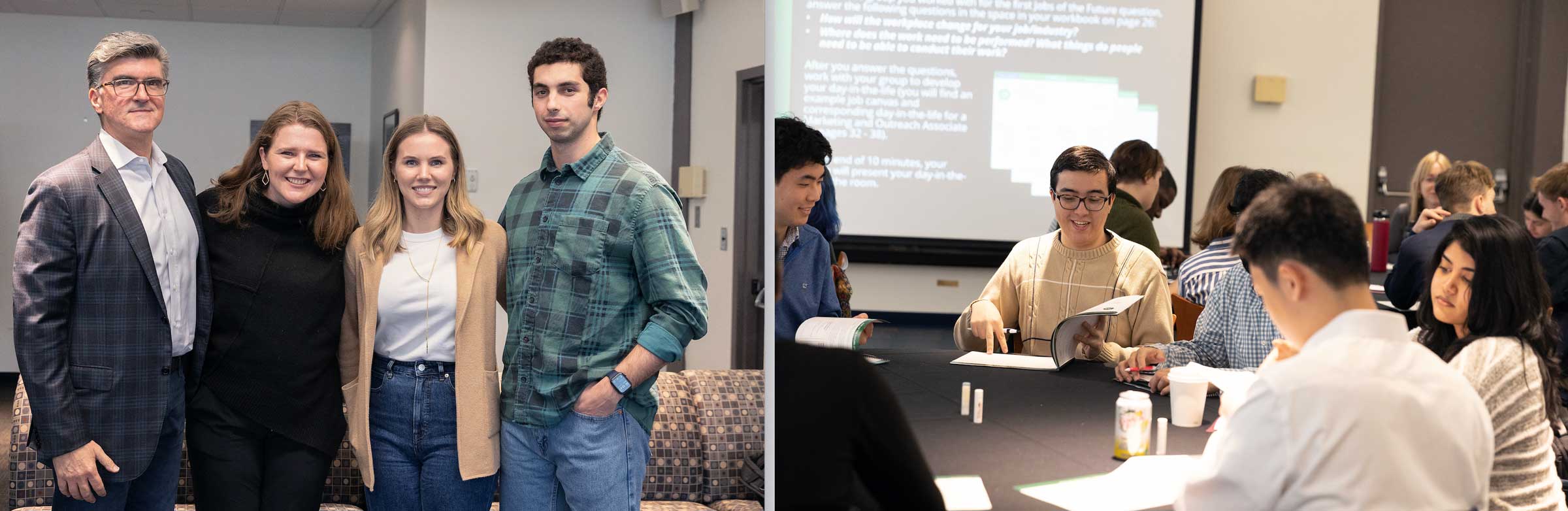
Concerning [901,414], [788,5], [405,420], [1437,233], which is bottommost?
[405,420]

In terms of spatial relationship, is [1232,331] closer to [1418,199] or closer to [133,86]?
[1418,199]

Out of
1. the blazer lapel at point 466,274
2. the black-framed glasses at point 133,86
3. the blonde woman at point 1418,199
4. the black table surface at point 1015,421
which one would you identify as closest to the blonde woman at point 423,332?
the blazer lapel at point 466,274

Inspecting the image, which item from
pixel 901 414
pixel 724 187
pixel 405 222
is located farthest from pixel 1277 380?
pixel 724 187

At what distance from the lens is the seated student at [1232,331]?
328mm

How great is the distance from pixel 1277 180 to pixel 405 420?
3.48ft

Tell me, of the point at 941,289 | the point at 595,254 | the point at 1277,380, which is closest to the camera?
the point at 1277,380

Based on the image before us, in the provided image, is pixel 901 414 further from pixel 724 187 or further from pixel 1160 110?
pixel 724 187

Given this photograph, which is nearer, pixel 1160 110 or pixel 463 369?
pixel 1160 110

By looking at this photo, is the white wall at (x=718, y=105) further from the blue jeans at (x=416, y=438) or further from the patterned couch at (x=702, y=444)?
the blue jeans at (x=416, y=438)

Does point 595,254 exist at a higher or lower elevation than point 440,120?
lower

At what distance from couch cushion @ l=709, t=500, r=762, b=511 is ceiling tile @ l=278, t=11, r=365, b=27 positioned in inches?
50.3

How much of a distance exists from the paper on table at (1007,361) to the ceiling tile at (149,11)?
1521 mm

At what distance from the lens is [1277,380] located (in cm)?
30

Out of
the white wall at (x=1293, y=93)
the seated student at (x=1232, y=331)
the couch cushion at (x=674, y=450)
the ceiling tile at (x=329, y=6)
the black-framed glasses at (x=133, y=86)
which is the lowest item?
the couch cushion at (x=674, y=450)
